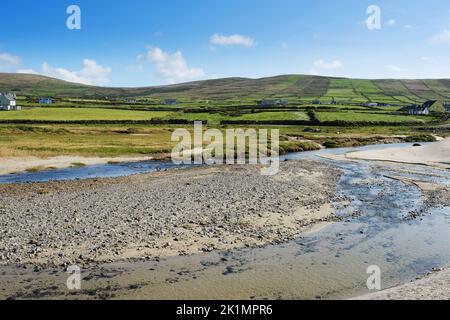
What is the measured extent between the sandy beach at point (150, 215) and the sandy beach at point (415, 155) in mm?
24184

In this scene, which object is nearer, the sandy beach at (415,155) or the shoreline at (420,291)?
the shoreline at (420,291)

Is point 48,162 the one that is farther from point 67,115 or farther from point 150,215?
point 67,115

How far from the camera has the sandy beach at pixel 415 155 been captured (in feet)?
199

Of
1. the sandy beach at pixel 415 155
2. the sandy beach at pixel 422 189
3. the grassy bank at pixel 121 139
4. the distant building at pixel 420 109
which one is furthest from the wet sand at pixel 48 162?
the distant building at pixel 420 109

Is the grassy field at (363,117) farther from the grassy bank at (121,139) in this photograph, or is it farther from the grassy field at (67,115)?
the grassy field at (67,115)

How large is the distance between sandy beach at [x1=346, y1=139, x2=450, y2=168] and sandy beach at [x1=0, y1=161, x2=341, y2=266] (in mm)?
24184

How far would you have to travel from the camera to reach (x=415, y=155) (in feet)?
218

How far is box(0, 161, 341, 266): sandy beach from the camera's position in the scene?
867 inches

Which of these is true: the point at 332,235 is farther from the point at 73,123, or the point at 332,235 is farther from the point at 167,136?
the point at 73,123

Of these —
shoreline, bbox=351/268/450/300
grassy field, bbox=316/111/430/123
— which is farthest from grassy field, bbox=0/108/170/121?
shoreline, bbox=351/268/450/300

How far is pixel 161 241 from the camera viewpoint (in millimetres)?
23203

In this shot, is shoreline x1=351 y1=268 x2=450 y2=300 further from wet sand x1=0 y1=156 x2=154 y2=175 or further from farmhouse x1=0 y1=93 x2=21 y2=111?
farmhouse x1=0 y1=93 x2=21 y2=111
